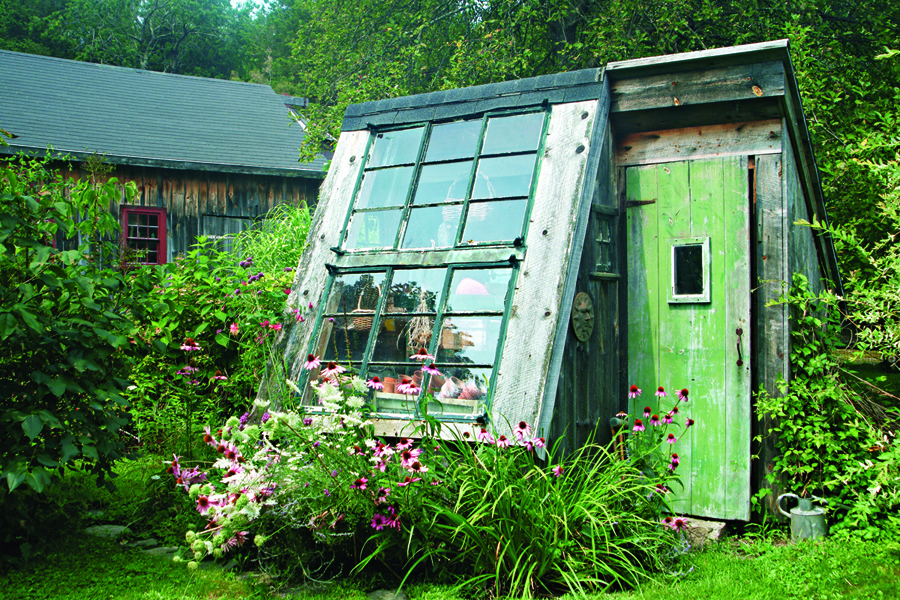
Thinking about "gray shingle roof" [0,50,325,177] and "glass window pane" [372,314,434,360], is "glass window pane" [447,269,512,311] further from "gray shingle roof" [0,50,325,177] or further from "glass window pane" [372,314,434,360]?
"gray shingle roof" [0,50,325,177]

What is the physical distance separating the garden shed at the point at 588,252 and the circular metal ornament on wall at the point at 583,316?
2 centimetres

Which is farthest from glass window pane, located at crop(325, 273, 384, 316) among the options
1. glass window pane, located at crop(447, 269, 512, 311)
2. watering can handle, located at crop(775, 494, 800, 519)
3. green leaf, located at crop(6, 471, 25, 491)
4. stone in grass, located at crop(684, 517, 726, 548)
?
watering can handle, located at crop(775, 494, 800, 519)

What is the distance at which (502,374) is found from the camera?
13.4 feet

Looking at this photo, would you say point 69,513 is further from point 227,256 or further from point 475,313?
point 227,256

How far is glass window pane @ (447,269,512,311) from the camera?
435 cm

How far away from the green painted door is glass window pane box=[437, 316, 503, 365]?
1243 mm

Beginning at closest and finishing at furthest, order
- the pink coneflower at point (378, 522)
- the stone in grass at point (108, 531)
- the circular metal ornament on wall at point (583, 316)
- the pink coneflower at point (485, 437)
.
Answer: the pink coneflower at point (378, 522), the pink coneflower at point (485, 437), the stone in grass at point (108, 531), the circular metal ornament on wall at point (583, 316)

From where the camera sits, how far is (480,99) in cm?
505

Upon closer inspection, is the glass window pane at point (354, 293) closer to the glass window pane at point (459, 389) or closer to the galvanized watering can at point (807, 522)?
the glass window pane at point (459, 389)

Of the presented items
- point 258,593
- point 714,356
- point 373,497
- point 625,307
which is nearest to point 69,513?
point 258,593

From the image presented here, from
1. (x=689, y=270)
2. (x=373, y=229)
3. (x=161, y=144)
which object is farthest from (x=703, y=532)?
(x=161, y=144)

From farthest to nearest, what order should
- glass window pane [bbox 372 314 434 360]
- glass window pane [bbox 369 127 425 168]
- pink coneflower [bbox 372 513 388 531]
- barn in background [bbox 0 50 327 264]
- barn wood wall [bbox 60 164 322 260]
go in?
barn wood wall [bbox 60 164 322 260] → barn in background [bbox 0 50 327 264] → glass window pane [bbox 369 127 425 168] → glass window pane [bbox 372 314 434 360] → pink coneflower [bbox 372 513 388 531]

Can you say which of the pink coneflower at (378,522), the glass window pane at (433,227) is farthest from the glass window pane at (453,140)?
the pink coneflower at (378,522)

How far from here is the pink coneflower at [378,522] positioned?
3297 millimetres
